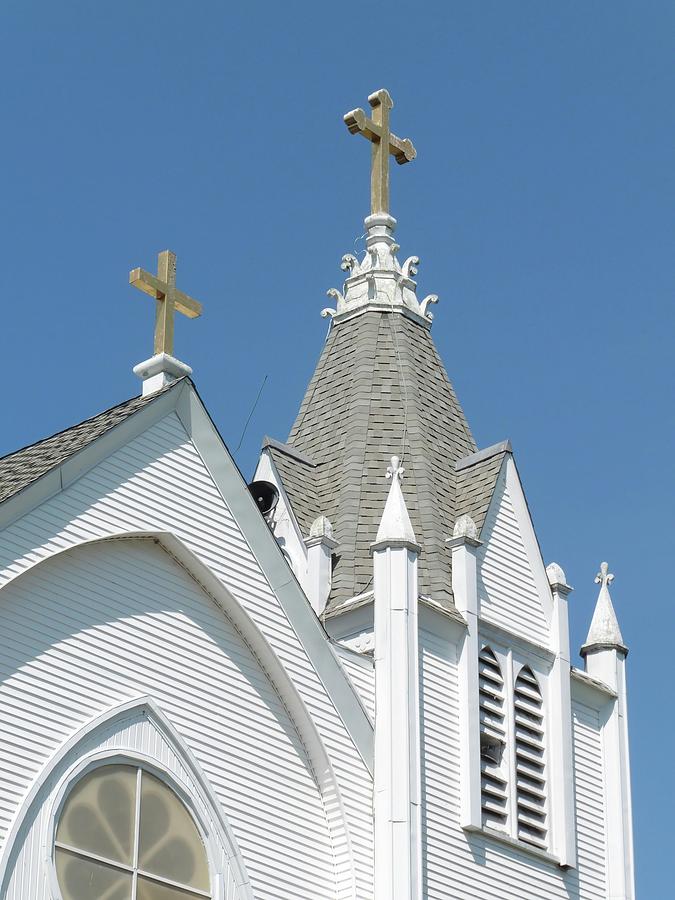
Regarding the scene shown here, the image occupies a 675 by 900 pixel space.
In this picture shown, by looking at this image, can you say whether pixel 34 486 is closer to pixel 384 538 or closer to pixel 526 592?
pixel 384 538

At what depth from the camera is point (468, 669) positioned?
89.6ft

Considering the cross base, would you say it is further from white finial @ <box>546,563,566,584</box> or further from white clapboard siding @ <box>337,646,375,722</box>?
white finial @ <box>546,563,566,584</box>

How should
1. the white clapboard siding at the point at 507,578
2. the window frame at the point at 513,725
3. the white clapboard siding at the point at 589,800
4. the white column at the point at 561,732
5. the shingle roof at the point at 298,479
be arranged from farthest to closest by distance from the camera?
the shingle roof at the point at 298,479
the white clapboard siding at the point at 507,578
the white clapboard siding at the point at 589,800
the white column at the point at 561,732
the window frame at the point at 513,725

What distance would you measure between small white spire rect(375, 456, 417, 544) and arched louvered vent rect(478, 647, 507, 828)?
1965 mm

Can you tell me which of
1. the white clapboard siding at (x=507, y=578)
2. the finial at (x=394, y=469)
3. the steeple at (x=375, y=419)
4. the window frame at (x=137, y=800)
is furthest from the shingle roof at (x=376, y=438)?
the window frame at (x=137, y=800)

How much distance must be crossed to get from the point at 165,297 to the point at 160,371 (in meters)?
1.17

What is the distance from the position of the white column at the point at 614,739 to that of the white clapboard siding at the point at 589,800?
10 cm

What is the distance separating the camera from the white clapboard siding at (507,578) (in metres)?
28.5

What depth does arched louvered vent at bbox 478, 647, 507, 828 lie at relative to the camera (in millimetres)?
27031

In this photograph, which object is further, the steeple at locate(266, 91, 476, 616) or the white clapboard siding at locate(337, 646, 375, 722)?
the steeple at locate(266, 91, 476, 616)

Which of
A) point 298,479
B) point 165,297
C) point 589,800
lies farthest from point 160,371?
point 589,800

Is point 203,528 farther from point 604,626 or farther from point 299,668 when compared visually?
point 604,626

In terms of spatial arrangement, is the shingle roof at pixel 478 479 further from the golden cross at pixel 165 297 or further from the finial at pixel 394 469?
the golden cross at pixel 165 297

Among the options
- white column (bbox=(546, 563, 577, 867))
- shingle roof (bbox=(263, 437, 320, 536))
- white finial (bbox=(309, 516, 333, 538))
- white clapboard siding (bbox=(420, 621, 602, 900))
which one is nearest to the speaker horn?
shingle roof (bbox=(263, 437, 320, 536))
